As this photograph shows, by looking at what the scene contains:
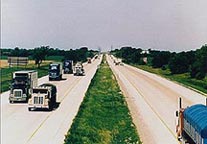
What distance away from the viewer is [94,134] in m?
26.3

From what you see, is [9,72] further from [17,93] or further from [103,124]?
[103,124]

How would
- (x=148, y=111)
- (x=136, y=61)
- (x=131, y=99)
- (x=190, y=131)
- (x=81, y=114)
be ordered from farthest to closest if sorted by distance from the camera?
1. (x=136, y=61)
2. (x=131, y=99)
3. (x=148, y=111)
4. (x=81, y=114)
5. (x=190, y=131)

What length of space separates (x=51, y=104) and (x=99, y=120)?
746cm

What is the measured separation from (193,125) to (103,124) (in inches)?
450

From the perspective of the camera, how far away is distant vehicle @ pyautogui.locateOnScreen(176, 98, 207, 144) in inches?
684

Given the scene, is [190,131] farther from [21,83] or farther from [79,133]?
[21,83]

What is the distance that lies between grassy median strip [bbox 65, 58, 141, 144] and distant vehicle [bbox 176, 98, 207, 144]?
2612mm

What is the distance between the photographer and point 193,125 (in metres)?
19.4

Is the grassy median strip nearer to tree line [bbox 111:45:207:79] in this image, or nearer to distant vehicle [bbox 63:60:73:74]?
tree line [bbox 111:45:207:79]

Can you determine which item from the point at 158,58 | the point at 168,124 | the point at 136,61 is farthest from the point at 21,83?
the point at 136,61

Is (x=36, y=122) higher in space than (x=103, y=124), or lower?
lower

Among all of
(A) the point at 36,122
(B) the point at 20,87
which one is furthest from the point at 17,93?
(A) the point at 36,122

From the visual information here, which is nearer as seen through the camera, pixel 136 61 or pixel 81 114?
pixel 81 114

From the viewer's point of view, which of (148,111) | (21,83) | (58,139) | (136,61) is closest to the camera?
(58,139)
